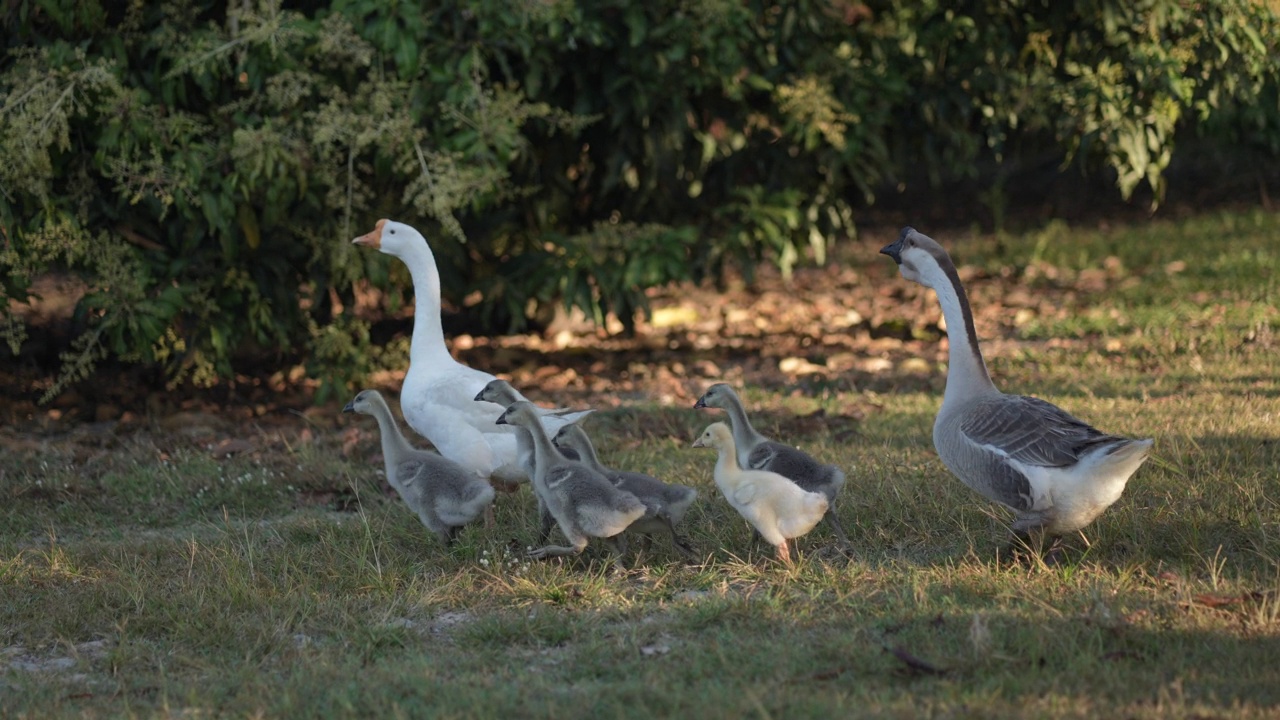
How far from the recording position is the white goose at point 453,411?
680cm

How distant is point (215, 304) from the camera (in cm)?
927

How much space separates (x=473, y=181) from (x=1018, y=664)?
18.0ft

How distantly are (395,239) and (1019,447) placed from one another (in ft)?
14.2

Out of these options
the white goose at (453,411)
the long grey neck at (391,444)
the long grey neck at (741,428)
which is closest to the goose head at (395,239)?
the white goose at (453,411)

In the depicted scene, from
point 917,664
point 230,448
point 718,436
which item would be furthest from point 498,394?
point 917,664

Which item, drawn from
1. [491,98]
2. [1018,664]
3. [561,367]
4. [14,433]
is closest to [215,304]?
[14,433]

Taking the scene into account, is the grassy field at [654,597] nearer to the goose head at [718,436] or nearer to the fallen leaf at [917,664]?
the fallen leaf at [917,664]

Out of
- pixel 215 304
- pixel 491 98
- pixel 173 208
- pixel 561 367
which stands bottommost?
pixel 561 367

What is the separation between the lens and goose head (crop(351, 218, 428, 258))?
26.4 feet

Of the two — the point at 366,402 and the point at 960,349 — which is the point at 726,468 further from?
the point at 366,402

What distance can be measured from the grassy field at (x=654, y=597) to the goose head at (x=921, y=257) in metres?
1.06

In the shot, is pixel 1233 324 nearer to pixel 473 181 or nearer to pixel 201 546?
pixel 473 181

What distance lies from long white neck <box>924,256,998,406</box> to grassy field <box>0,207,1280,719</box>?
25.6 inches

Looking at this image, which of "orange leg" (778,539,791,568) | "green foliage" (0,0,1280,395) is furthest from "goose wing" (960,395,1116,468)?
"green foliage" (0,0,1280,395)
